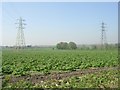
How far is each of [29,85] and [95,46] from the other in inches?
2909

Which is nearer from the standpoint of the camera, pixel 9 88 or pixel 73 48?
pixel 9 88

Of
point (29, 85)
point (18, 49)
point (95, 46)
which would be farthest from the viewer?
point (95, 46)

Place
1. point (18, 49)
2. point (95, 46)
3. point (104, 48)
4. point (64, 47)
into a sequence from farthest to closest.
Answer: point (64, 47) < point (95, 46) < point (104, 48) < point (18, 49)

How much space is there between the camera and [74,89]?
680 cm

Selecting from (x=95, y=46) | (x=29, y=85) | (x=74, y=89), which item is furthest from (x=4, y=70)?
(x=95, y=46)

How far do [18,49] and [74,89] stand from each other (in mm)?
51640

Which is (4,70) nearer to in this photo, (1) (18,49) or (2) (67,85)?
(2) (67,85)

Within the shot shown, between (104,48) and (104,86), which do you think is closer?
(104,86)

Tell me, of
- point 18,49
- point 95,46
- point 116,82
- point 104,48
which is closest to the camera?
point 116,82

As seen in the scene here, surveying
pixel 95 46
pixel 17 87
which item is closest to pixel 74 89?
pixel 17 87

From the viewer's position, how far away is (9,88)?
6.71 m

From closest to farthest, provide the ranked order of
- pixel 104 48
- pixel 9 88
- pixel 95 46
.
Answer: pixel 9 88 → pixel 104 48 → pixel 95 46

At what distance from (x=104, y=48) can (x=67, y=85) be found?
64028mm

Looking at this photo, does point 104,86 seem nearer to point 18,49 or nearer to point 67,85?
point 67,85
